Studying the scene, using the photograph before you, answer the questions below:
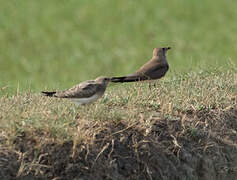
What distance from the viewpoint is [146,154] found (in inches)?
300

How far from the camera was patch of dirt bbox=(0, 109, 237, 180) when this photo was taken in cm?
699

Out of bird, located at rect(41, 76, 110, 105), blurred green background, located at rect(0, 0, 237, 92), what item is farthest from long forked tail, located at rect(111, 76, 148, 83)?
blurred green background, located at rect(0, 0, 237, 92)

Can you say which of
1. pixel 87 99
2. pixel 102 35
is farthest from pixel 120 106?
pixel 102 35

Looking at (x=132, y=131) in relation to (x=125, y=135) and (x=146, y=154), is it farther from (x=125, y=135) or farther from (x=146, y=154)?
(x=146, y=154)

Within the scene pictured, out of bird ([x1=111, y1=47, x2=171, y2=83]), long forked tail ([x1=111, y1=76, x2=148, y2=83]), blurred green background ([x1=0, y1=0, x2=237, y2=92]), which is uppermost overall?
blurred green background ([x1=0, y1=0, x2=237, y2=92])

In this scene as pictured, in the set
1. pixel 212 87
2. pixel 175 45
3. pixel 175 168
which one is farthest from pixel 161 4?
pixel 175 168

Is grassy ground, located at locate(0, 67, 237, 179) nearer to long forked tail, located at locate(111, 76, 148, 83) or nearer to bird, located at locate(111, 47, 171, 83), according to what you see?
long forked tail, located at locate(111, 76, 148, 83)

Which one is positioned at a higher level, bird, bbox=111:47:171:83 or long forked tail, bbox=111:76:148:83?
bird, bbox=111:47:171:83

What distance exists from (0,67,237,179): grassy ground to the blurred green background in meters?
9.97

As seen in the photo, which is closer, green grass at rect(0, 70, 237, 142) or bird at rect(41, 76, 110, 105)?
green grass at rect(0, 70, 237, 142)

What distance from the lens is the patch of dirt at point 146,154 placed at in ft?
22.9

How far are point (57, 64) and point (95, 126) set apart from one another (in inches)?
517

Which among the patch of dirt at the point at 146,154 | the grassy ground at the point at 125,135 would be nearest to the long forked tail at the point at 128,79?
the grassy ground at the point at 125,135

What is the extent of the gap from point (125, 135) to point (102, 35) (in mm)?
15032
